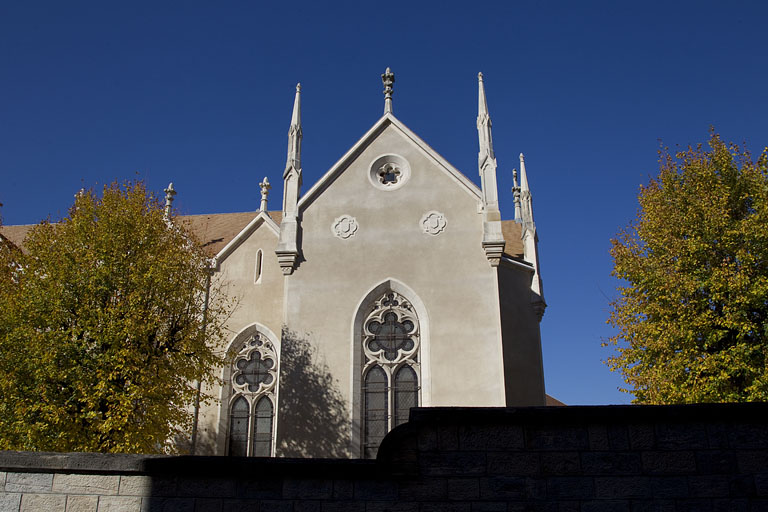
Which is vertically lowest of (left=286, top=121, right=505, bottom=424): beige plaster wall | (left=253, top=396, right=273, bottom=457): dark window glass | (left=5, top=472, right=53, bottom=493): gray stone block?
(left=5, top=472, right=53, bottom=493): gray stone block

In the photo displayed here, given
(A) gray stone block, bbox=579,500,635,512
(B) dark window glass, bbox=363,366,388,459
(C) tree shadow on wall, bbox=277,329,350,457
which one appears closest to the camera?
(A) gray stone block, bbox=579,500,635,512

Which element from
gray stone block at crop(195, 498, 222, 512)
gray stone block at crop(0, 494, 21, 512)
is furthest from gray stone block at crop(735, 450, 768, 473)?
gray stone block at crop(0, 494, 21, 512)

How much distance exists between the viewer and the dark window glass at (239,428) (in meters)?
20.4

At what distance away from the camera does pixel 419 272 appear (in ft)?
65.6

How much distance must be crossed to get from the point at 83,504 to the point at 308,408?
10.5m

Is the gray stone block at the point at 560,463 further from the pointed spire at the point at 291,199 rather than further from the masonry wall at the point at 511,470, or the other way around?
the pointed spire at the point at 291,199

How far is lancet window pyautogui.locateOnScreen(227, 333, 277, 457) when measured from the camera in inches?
802

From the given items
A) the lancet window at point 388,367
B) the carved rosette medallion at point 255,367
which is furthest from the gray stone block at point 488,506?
the carved rosette medallion at point 255,367

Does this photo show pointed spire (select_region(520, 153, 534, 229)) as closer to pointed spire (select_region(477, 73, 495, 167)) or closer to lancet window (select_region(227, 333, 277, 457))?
pointed spire (select_region(477, 73, 495, 167))

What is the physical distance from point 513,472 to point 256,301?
15.4 metres

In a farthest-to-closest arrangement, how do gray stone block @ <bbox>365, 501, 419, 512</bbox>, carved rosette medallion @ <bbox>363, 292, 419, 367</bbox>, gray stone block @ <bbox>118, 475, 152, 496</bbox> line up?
carved rosette medallion @ <bbox>363, 292, 419, 367</bbox> < gray stone block @ <bbox>118, 475, 152, 496</bbox> < gray stone block @ <bbox>365, 501, 419, 512</bbox>

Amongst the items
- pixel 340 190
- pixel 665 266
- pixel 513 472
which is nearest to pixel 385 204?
pixel 340 190

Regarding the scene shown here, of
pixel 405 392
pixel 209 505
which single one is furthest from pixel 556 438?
pixel 405 392

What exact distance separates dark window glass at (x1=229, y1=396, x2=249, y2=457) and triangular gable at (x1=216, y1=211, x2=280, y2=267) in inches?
202
